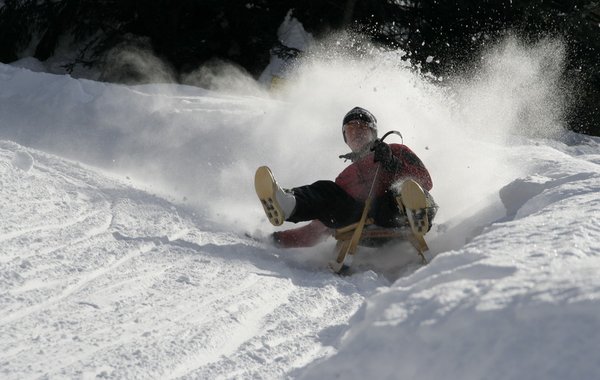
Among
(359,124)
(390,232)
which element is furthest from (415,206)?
(359,124)

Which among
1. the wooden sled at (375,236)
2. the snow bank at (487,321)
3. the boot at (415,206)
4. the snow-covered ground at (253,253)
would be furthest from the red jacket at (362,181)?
the snow bank at (487,321)

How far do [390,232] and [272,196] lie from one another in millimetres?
702

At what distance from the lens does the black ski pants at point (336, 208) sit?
13.9 ft

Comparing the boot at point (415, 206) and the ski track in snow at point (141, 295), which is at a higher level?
the boot at point (415, 206)

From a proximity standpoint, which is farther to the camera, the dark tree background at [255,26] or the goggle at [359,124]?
the dark tree background at [255,26]

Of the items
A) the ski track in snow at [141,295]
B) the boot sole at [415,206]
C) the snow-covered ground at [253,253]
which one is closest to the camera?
the snow-covered ground at [253,253]

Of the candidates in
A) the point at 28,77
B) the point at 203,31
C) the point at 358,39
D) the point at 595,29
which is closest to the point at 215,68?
the point at 203,31

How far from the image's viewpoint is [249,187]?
18.4 ft

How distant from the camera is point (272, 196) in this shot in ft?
13.4

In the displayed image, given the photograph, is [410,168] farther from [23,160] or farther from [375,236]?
[23,160]

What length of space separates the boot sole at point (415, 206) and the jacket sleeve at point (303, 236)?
68 centimetres

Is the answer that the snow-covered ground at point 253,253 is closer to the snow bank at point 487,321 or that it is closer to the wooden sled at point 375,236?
the snow bank at point 487,321

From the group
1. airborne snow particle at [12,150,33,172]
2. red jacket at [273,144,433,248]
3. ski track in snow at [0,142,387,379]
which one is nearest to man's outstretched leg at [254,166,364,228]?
red jacket at [273,144,433,248]

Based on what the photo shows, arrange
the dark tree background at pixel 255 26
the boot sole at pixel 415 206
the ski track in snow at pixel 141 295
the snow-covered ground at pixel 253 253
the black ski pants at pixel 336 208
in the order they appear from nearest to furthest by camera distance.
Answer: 1. the snow-covered ground at pixel 253 253
2. the ski track in snow at pixel 141 295
3. the boot sole at pixel 415 206
4. the black ski pants at pixel 336 208
5. the dark tree background at pixel 255 26
